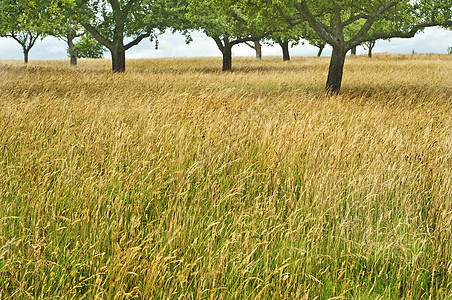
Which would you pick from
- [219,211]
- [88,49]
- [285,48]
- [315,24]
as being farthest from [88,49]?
[219,211]

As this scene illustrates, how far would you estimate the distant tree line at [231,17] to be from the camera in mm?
13875

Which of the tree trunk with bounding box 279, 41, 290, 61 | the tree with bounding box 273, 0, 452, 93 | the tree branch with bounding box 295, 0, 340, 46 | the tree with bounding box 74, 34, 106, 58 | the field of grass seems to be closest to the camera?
the field of grass

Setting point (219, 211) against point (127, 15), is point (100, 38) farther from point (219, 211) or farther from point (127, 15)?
point (219, 211)

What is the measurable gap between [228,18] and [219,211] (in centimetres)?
2386

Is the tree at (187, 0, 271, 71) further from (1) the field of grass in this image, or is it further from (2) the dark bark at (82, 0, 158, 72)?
(1) the field of grass

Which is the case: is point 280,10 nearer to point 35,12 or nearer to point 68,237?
point 35,12

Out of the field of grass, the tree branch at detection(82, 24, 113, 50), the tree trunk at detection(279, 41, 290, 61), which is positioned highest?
the tree trunk at detection(279, 41, 290, 61)

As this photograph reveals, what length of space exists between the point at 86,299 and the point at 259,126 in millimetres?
4152

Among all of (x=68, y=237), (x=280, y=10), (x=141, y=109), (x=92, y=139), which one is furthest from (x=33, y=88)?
(x=68, y=237)

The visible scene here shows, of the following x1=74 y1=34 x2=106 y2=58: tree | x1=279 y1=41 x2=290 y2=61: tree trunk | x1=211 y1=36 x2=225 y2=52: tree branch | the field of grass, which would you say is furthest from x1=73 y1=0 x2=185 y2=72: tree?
x1=74 y1=34 x2=106 y2=58: tree

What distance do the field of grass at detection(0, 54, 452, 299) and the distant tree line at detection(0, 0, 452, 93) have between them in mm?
7262

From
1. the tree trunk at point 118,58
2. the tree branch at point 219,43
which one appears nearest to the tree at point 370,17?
the tree trunk at point 118,58

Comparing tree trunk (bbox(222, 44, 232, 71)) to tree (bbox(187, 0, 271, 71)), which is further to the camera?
tree trunk (bbox(222, 44, 232, 71))

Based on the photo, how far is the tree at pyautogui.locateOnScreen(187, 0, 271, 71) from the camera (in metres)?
15.7
